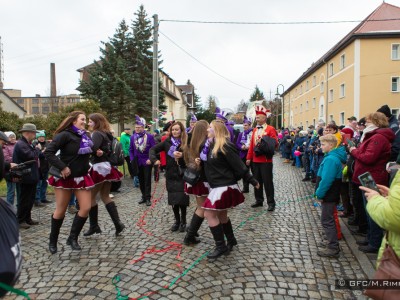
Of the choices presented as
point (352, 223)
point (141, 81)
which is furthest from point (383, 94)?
point (352, 223)

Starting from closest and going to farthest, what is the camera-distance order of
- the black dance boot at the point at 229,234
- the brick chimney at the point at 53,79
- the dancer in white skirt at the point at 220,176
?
the dancer in white skirt at the point at 220,176, the black dance boot at the point at 229,234, the brick chimney at the point at 53,79

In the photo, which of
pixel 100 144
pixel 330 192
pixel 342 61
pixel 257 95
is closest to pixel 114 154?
pixel 100 144

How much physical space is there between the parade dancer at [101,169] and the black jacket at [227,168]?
181 cm

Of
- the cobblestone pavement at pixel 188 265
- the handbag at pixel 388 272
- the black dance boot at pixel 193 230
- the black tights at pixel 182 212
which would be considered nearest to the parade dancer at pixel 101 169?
the cobblestone pavement at pixel 188 265

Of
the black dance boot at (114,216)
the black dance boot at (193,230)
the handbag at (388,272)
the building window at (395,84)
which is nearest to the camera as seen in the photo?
the handbag at (388,272)

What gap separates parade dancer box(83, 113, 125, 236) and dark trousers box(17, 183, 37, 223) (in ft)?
5.18

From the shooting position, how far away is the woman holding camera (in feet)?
15.1

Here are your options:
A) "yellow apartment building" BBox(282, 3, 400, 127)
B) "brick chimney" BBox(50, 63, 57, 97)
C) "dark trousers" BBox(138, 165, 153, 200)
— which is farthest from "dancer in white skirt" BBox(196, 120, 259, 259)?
"brick chimney" BBox(50, 63, 57, 97)

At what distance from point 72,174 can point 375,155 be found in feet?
14.0

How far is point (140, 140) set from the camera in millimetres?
8312

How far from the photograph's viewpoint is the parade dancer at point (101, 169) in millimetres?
5125

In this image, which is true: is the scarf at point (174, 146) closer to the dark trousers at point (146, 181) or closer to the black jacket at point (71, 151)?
the black jacket at point (71, 151)

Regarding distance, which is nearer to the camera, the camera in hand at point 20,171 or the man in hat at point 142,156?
the camera in hand at point 20,171

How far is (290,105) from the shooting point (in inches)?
2402
